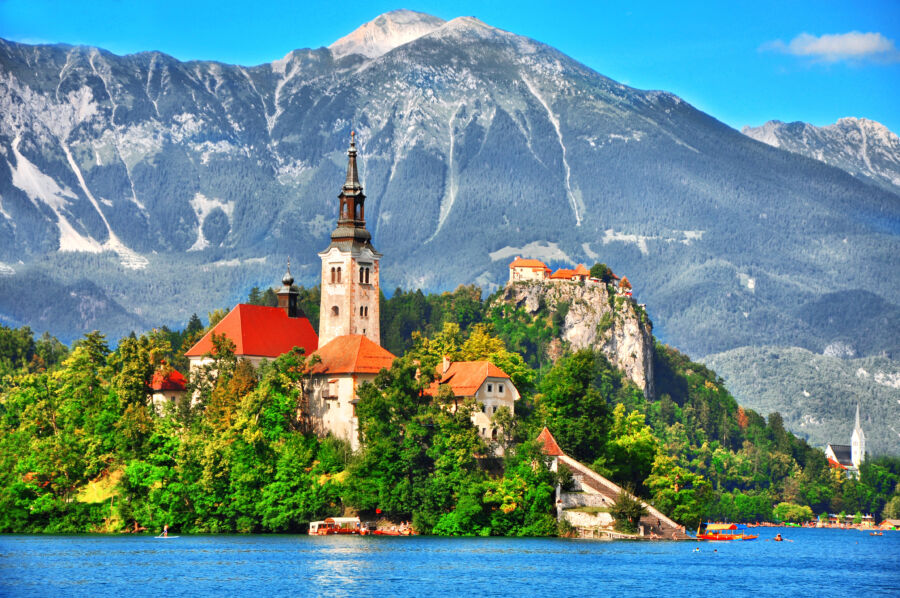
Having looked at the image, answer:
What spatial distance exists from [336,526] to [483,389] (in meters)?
15.7

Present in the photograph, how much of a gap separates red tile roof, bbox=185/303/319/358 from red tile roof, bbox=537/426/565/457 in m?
28.2

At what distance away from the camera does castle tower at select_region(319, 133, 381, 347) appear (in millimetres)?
132875

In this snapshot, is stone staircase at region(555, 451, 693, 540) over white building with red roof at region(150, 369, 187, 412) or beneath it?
beneath

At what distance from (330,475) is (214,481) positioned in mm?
9193

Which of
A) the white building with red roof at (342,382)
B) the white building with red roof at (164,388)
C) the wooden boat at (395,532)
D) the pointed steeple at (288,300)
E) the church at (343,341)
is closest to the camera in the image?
the wooden boat at (395,532)

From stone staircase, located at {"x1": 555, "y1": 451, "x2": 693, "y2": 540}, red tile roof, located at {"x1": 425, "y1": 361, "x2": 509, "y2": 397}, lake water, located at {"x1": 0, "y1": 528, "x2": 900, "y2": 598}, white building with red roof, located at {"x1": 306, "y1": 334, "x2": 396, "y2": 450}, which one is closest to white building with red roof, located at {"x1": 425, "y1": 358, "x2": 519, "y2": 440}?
red tile roof, located at {"x1": 425, "y1": 361, "x2": 509, "y2": 397}

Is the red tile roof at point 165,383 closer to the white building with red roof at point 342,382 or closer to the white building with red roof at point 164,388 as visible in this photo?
the white building with red roof at point 164,388

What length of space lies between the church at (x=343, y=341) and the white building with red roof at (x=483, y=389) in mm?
78

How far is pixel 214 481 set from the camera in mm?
112438

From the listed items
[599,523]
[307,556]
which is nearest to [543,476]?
[599,523]

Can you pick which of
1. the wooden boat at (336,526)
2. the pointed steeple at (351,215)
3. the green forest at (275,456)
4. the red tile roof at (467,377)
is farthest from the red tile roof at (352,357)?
the wooden boat at (336,526)

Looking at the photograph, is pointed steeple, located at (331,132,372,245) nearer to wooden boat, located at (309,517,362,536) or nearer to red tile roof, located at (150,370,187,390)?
red tile roof, located at (150,370,187,390)

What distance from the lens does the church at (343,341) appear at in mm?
120125

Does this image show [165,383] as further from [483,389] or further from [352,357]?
[483,389]
